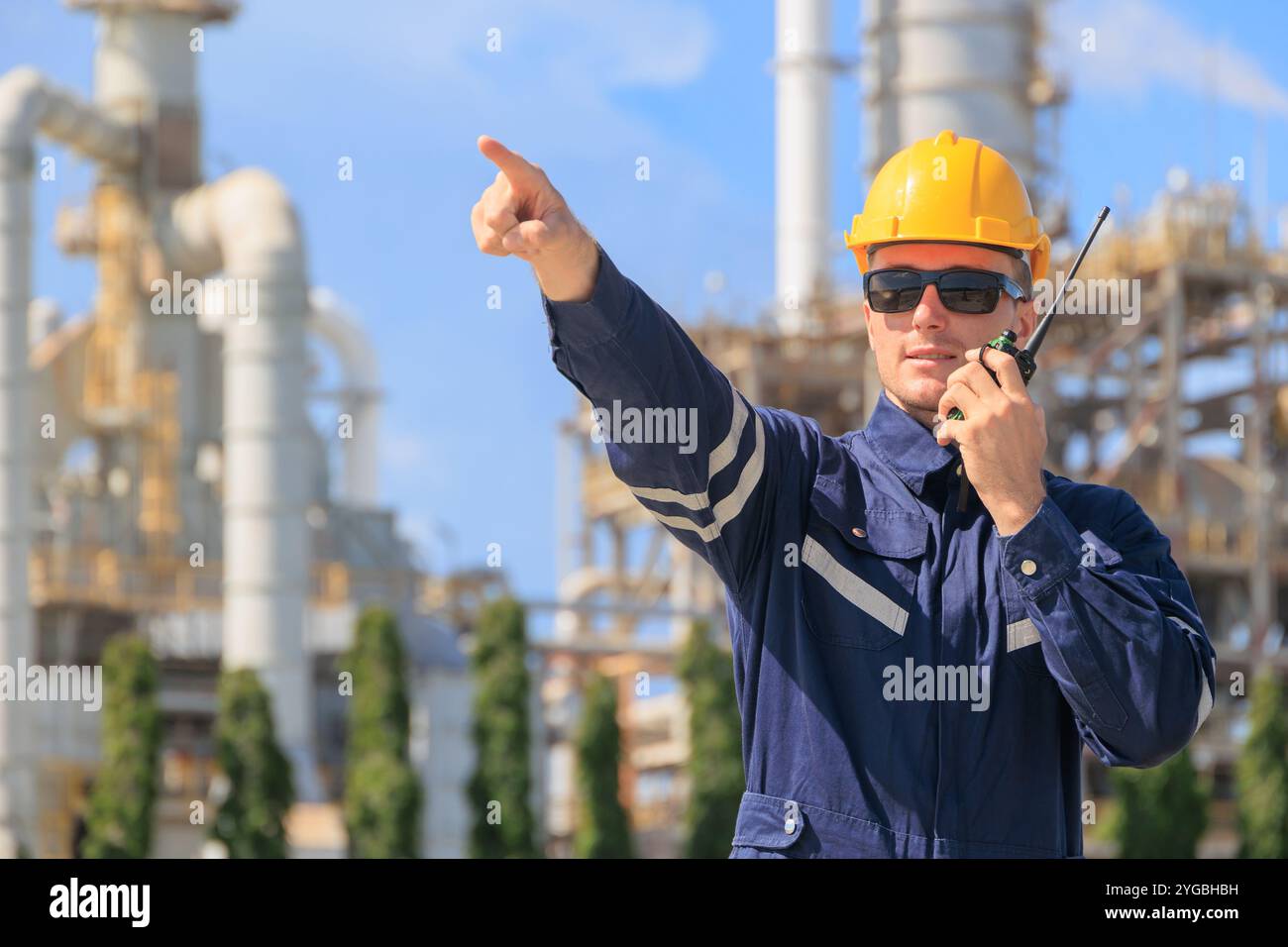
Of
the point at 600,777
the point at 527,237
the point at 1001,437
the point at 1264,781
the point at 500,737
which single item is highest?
the point at 527,237

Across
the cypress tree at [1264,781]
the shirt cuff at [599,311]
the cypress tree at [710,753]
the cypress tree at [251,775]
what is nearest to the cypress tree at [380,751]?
the cypress tree at [251,775]

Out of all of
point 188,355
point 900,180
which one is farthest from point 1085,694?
point 188,355

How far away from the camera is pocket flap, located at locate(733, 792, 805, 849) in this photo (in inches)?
167

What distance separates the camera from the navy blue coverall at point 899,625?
13.4 ft

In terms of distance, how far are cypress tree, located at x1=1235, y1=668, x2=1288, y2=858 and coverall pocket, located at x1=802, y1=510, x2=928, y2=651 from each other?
99.2 feet

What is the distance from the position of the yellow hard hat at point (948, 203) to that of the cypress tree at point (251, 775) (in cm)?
2586

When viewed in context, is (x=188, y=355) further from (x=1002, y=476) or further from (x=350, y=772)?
(x=1002, y=476)

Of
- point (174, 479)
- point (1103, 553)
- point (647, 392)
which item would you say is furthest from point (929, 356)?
point (174, 479)

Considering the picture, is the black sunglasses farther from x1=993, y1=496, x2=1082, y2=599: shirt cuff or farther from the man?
x1=993, y1=496, x2=1082, y2=599: shirt cuff

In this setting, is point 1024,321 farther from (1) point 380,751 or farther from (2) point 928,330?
(1) point 380,751

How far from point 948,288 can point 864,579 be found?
0.61m

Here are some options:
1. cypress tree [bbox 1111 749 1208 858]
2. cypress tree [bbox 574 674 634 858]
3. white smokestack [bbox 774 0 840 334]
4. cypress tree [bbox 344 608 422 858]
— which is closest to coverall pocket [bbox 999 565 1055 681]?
cypress tree [bbox 344 608 422 858]

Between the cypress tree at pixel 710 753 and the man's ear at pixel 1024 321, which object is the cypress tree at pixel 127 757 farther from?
Answer: the man's ear at pixel 1024 321

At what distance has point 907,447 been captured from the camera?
457cm
